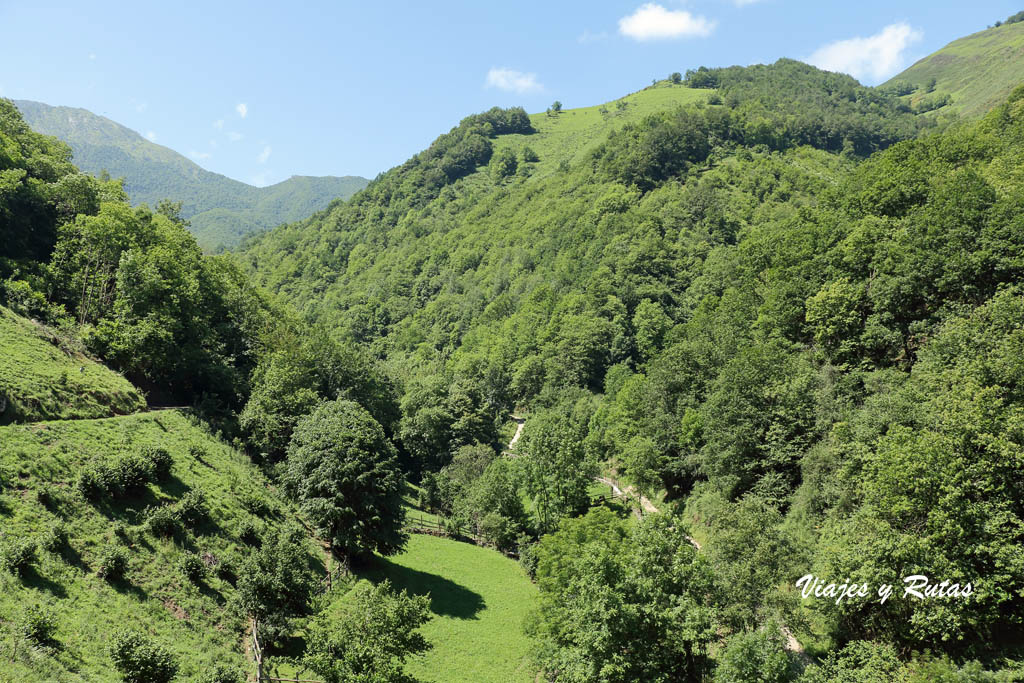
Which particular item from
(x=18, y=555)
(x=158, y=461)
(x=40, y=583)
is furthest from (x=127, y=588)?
(x=158, y=461)

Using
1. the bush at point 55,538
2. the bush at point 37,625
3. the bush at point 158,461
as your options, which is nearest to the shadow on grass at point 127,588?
the bush at point 55,538

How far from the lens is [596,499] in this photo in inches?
2307

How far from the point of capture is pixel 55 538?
24641 mm

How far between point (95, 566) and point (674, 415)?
187ft

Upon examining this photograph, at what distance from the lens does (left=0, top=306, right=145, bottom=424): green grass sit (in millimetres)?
32719

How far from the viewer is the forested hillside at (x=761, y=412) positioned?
26.1 m

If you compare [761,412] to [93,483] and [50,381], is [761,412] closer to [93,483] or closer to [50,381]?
[93,483]

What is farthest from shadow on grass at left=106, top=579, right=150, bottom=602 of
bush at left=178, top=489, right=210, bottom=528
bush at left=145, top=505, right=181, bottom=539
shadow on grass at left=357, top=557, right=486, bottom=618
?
shadow on grass at left=357, top=557, right=486, bottom=618

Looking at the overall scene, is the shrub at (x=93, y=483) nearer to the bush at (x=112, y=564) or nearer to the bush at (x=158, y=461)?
the bush at (x=158, y=461)

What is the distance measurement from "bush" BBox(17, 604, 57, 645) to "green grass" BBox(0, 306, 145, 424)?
16.1 m

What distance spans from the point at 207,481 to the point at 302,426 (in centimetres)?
915

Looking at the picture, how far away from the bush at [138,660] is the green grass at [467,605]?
15201 mm

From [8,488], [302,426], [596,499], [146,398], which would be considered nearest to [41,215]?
[146,398]

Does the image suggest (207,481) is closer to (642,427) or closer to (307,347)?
(307,347)
